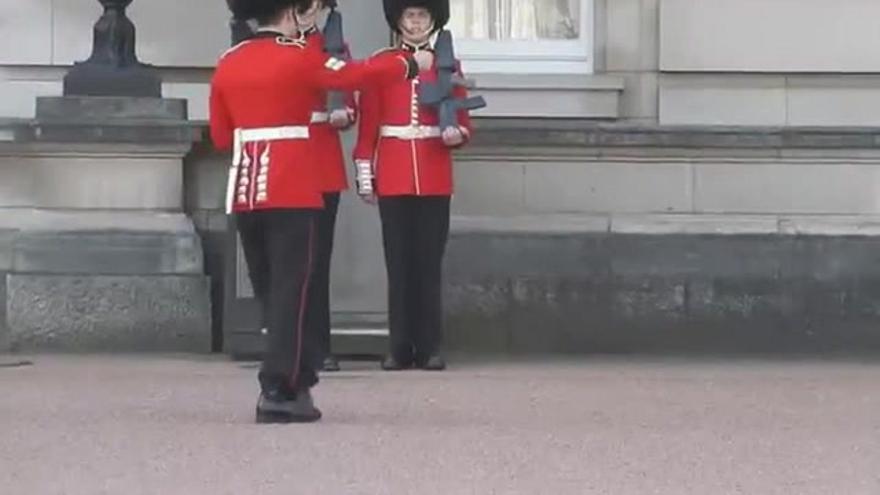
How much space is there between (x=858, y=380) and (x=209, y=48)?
3.51 m

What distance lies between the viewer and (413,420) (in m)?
Answer: 8.63

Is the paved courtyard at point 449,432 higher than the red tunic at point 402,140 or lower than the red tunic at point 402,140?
lower

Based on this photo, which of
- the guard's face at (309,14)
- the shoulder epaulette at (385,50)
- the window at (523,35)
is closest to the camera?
the guard's face at (309,14)

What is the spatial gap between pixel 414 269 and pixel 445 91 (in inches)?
33.2

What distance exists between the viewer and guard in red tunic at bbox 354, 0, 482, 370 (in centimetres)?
1012

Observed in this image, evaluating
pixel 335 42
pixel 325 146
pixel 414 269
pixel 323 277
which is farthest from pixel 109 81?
pixel 325 146

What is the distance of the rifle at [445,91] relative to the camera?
10078mm

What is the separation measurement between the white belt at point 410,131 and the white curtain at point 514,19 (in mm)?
1638

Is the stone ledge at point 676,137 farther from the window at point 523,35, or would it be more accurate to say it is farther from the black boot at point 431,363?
the black boot at point 431,363

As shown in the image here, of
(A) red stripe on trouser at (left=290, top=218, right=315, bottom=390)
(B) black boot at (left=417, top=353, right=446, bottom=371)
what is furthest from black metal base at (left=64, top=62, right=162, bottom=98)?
(A) red stripe on trouser at (left=290, top=218, right=315, bottom=390)

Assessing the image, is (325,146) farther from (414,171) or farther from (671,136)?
(671,136)

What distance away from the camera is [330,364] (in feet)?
33.9

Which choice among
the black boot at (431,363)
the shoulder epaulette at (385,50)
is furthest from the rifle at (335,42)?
the black boot at (431,363)

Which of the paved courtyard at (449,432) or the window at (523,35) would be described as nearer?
the paved courtyard at (449,432)
